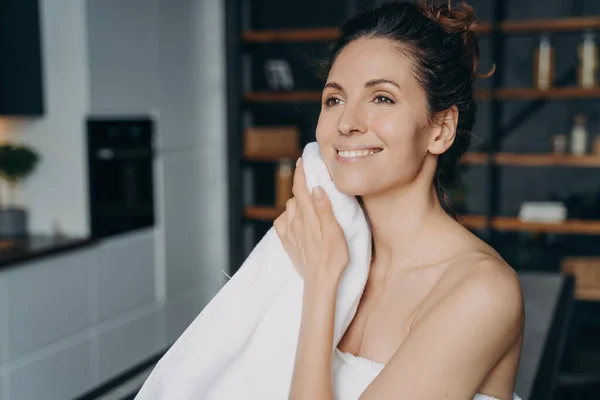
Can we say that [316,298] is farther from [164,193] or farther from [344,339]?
[164,193]

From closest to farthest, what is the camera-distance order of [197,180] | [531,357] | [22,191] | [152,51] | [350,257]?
[350,257]
[531,357]
[22,191]
[152,51]
[197,180]

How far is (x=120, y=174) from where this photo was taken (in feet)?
11.4

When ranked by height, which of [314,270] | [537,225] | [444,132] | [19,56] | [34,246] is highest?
[19,56]

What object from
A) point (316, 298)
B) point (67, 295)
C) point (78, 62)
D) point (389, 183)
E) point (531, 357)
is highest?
point (78, 62)

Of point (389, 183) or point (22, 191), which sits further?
point (22, 191)

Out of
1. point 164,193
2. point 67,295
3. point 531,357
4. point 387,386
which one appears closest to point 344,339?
point 387,386

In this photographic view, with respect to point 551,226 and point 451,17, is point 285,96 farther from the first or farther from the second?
point 451,17

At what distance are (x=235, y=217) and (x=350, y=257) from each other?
3.40 metres

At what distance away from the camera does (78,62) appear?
10.5 feet

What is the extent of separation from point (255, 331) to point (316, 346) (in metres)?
0.13

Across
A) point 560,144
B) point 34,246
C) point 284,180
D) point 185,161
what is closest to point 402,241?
point 34,246

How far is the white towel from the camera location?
3.78ft

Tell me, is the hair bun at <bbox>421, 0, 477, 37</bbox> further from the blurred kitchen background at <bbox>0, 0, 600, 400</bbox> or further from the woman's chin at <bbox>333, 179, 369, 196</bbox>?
the blurred kitchen background at <bbox>0, 0, 600, 400</bbox>

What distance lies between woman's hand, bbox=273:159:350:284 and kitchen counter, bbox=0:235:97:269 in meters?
1.81
